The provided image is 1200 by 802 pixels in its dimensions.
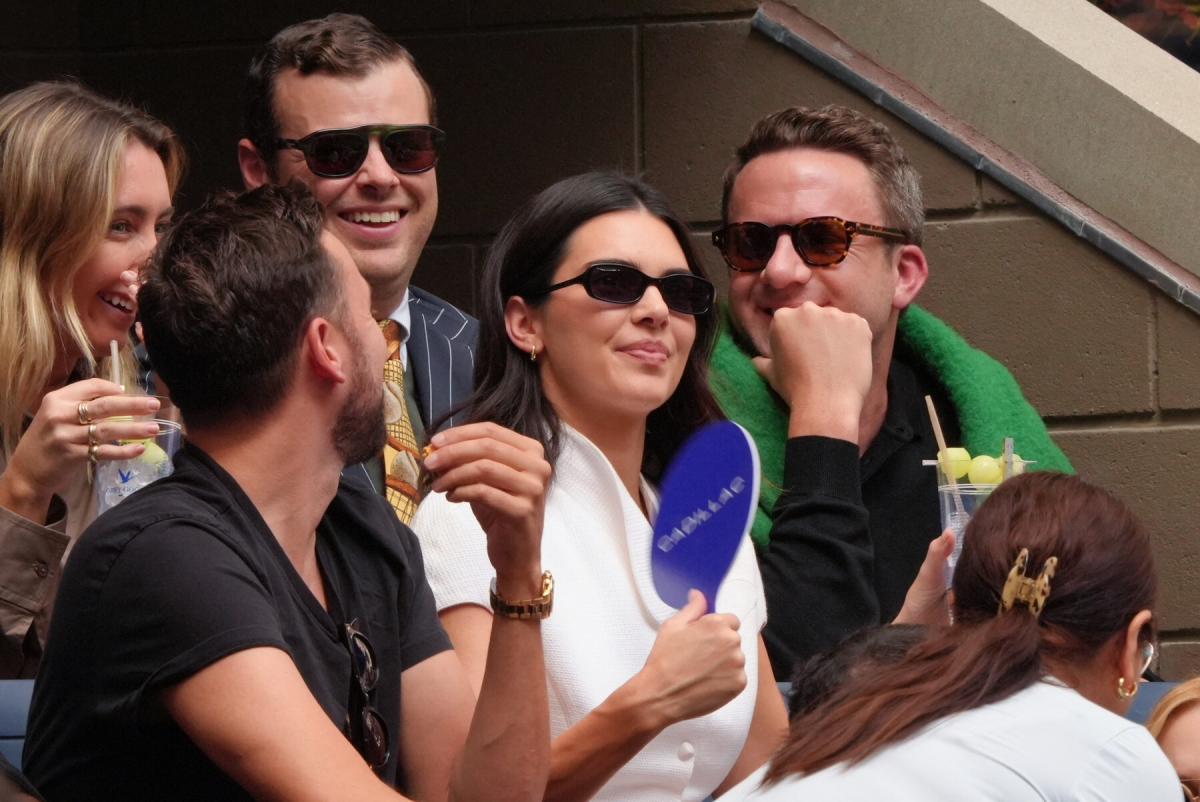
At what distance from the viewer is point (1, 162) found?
125 inches

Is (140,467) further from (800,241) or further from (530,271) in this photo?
(800,241)

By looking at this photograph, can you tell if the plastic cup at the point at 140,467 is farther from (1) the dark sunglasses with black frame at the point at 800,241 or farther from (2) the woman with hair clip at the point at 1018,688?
(1) the dark sunglasses with black frame at the point at 800,241

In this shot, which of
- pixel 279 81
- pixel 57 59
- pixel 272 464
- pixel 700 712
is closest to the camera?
pixel 272 464

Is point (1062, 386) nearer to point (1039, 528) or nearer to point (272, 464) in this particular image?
point (1039, 528)

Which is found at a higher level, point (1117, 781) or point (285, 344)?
point (285, 344)

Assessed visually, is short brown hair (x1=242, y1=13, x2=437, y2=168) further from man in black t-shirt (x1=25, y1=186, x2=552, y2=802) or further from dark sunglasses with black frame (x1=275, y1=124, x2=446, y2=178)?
man in black t-shirt (x1=25, y1=186, x2=552, y2=802)

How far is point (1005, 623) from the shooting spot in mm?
2135

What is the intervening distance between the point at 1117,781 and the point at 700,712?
61 cm

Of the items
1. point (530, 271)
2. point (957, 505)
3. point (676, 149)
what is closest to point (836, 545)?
point (957, 505)

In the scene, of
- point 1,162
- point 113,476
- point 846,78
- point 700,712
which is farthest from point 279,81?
point 700,712

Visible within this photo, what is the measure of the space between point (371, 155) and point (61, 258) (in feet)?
2.66

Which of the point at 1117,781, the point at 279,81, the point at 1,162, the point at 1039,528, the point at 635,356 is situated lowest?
the point at 1117,781

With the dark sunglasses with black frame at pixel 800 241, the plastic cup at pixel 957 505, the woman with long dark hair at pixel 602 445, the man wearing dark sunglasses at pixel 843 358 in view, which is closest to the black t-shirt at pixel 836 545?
the man wearing dark sunglasses at pixel 843 358

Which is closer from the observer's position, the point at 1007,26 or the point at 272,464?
the point at 272,464
